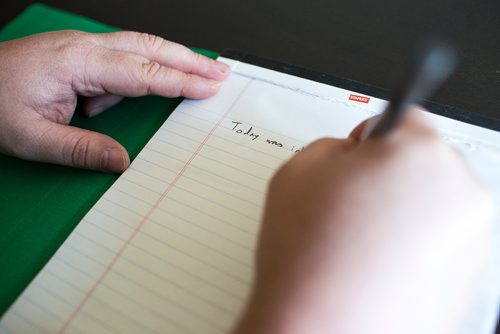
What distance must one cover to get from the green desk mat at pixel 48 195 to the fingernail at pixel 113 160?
2cm

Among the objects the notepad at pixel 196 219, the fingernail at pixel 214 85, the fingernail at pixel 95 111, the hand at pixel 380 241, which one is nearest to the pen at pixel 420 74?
the hand at pixel 380 241

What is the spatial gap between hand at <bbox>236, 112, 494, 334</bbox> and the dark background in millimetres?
375

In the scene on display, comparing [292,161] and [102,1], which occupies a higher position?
[292,161]

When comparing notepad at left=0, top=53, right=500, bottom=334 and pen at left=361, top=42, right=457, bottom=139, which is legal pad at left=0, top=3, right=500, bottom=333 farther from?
pen at left=361, top=42, right=457, bottom=139

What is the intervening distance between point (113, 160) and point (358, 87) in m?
0.33

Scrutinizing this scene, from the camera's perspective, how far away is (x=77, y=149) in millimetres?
479

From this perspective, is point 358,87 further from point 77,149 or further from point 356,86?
point 77,149

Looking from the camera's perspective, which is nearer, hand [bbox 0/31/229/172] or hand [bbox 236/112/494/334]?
hand [bbox 236/112/494/334]

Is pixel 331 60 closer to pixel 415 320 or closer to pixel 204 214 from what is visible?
pixel 204 214

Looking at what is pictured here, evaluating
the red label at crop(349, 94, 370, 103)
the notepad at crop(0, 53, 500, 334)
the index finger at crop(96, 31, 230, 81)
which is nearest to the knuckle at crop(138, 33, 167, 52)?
the index finger at crop(96, 31, 230, 81)

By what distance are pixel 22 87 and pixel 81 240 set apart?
233 millimetres

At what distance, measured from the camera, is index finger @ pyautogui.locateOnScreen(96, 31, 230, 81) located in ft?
1.81

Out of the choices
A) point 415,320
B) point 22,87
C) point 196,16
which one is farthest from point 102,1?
point 415,320

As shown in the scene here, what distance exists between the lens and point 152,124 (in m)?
0.54
